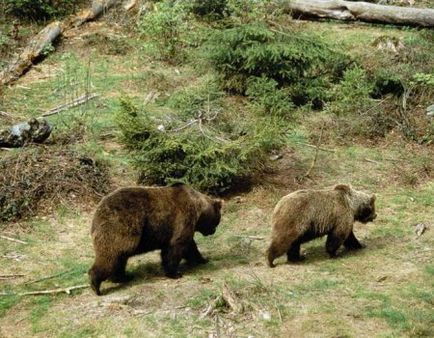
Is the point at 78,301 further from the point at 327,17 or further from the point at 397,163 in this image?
the point at 327,17

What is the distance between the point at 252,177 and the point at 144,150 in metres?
1.98

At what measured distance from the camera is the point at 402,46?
1723 cm

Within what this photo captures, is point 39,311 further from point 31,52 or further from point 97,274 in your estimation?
point 31,52

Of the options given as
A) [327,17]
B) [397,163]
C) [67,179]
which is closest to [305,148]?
[397,163]

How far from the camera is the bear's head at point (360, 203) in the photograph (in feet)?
31.1

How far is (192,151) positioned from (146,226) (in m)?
3.21

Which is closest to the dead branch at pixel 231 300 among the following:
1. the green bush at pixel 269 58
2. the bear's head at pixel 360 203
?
the bear's head at pixel 360 203

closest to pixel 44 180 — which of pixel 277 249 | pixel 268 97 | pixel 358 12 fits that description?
pixel 277 249

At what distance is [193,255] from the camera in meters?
8.96

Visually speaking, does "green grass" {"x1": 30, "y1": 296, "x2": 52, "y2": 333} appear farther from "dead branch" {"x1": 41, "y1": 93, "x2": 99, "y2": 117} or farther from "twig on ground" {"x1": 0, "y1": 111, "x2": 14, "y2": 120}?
"dead branch" {"x1": 41, "y1": 93, "x2": 99, "y2": 117}

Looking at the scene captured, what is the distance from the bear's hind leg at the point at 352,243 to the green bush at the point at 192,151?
231 cm

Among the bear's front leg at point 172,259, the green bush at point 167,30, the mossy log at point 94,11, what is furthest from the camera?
the mossy log at point 94,11

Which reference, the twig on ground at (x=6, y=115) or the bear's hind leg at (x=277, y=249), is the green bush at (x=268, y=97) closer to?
the bear's hind leg at (x=277, y=249)

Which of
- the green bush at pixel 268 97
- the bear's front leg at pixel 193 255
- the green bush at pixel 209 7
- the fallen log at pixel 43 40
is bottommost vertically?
the bear's front leg at pixel 193 255
